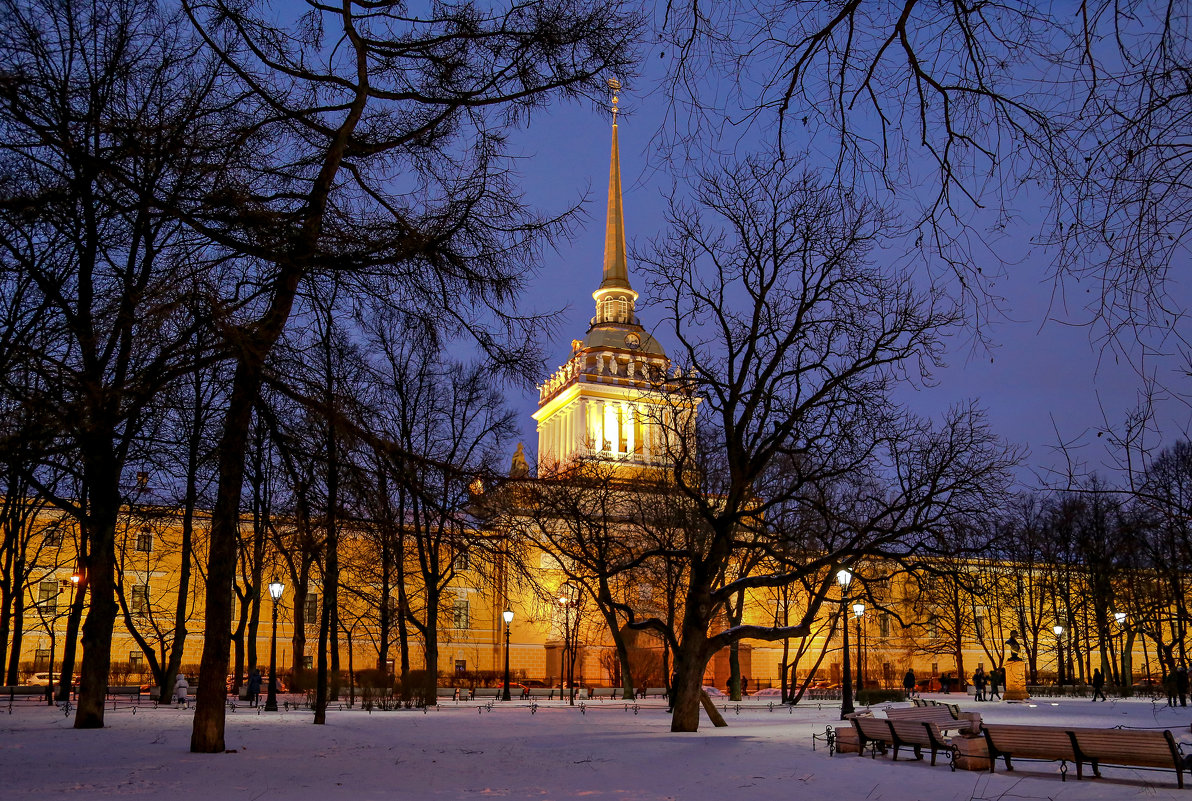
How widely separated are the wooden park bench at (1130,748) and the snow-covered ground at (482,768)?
0.89 feet

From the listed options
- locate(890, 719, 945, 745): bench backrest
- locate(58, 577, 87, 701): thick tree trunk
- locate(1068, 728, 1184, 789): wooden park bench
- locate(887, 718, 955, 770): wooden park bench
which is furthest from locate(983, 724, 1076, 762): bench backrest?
locate(58, 577, 87, 701): thick tree trunk

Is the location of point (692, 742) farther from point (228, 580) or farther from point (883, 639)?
point (883, 639)

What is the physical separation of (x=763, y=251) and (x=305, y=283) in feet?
43.0

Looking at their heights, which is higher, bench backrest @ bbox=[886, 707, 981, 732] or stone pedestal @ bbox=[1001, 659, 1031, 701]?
bench backrest @ bbox=[886, 707, 981, 732]

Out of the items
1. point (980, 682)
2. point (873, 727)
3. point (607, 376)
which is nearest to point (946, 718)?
point (873, 727)

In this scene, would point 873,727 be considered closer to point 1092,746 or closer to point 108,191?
point 1092,746

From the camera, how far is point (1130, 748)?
1319cm

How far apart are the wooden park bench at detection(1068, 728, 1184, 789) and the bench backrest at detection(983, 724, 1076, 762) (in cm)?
18

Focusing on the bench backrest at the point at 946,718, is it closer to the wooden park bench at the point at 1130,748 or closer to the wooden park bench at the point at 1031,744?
the wooden park bench at the point at 1031,744

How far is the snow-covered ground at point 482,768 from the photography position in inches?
480

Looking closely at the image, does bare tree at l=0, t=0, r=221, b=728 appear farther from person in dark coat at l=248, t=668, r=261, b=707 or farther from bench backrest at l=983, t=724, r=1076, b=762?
person in dark coat at l=248, t=668, r=261, b=707

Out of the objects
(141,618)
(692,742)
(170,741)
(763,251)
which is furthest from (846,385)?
(141,618)

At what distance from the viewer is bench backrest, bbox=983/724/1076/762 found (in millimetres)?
13961

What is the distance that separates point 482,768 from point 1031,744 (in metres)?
7.51
